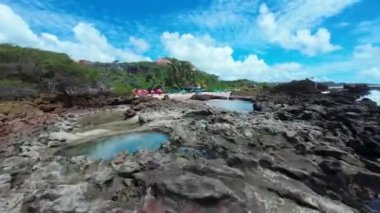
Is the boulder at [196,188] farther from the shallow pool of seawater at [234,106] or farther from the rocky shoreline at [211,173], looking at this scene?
the shallow pool of seawater at [234,106]

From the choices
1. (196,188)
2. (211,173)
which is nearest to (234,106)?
(211,173)

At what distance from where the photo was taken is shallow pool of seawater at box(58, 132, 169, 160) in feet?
77.8

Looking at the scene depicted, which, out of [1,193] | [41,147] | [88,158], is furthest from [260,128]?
[1,193]

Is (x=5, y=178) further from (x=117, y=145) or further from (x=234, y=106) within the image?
(x=234, y=106)

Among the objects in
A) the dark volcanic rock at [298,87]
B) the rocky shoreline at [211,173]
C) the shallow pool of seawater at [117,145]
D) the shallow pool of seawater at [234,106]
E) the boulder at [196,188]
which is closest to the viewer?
the boulder at [196,188]

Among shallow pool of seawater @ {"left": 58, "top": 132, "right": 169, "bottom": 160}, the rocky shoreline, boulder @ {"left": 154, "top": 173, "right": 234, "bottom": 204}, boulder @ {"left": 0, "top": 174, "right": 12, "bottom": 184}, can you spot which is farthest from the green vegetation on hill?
boulder @ {"left": 154, "top": 173, "right": 234, "bottom": 204}

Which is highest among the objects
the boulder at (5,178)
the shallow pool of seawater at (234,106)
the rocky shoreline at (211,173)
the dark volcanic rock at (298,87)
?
the dark volcanic rock at (298,87)

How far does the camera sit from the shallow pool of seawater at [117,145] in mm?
23703

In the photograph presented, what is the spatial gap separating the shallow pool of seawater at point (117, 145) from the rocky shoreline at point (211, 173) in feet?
3.68

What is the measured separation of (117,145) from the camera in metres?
26.3

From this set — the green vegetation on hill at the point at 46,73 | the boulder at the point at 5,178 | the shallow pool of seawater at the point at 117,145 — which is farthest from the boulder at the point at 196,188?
the green vegetation on hill at the point at 46,73

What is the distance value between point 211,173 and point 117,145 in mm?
11236

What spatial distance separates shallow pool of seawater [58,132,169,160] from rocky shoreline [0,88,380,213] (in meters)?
1.12

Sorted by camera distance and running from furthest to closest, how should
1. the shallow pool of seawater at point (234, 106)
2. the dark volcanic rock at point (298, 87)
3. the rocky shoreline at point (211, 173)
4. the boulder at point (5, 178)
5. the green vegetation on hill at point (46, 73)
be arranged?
the dark volcanic rock at point (298, 87) → the green vegetation on hill at point (46, 73) → the shallow pool of seawater at point (234, 106) → the boulder at point (5, 178) → the rocky shoreline at point (211, 173)
